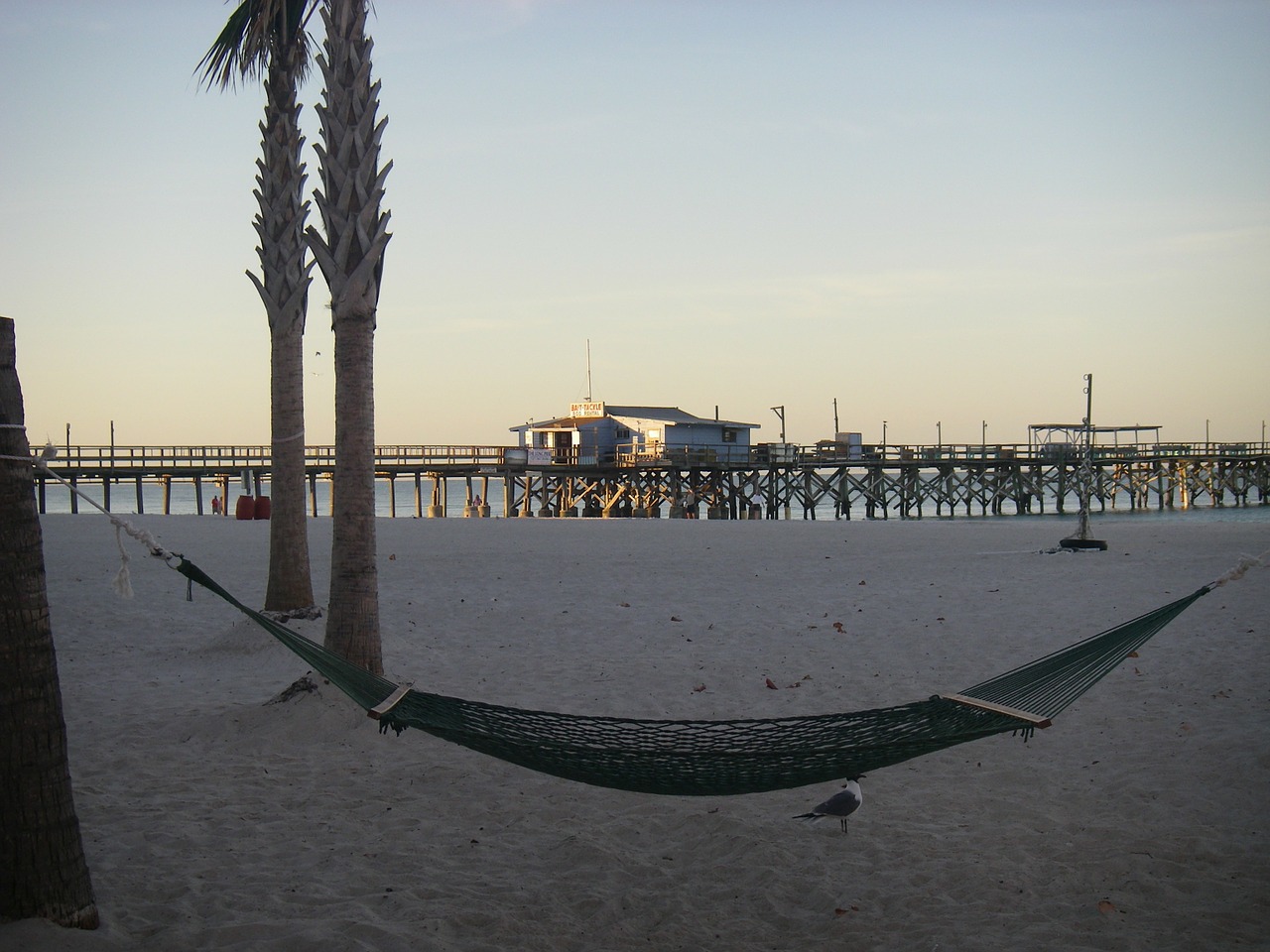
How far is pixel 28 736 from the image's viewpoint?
3266 mm

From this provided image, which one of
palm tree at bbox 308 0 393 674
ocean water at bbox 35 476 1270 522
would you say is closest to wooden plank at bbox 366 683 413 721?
palm tree at bbox 308 0 393 674

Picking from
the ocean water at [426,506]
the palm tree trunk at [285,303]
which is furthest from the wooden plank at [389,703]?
the ocean water at [426,506]

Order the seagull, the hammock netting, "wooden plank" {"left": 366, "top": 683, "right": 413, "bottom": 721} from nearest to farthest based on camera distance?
the hammock netting → "wooden plank" {"left": 366, "top": 683, "right": 413, "bottom": 721} → the seagull

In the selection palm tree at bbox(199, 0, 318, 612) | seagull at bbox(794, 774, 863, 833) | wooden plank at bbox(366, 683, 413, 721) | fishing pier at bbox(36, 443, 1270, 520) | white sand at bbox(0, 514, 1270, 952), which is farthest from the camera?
fishing pier at bbox(36, 443, 1270, 520)

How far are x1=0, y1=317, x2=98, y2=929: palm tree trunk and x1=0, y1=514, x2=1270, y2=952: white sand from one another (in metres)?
0.13

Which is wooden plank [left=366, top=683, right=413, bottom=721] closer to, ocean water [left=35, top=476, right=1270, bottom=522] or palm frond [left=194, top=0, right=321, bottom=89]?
palm frond [left=194, top=0, right=321, bottom=89]

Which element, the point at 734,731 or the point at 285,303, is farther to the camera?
the point at 285,303

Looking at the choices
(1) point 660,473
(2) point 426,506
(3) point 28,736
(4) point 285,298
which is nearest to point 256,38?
(4) point 285,298

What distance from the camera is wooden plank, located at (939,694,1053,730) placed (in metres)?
4.05

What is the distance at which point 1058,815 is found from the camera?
4.86 m

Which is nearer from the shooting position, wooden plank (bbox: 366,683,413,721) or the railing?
wooden plank (bbox: 366,683,413,721)

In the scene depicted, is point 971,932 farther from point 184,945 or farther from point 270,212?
point 270,212

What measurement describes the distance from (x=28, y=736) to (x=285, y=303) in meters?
6.43

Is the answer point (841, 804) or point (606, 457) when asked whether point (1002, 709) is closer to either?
point (841, 804)
